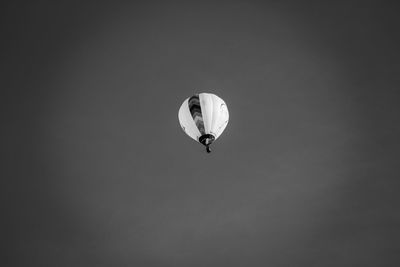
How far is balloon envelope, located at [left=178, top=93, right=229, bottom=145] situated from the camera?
235 inches

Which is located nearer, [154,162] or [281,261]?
[154,162]

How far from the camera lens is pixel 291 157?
25.3ft

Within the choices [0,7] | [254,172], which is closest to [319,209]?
[254,172]

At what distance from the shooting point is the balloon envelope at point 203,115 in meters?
5.98

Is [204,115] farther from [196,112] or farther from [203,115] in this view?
[196,112]

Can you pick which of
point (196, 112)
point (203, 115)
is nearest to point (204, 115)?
point (203, 115)

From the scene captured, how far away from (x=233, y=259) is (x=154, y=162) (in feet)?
7.69

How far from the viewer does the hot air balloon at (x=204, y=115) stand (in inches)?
235

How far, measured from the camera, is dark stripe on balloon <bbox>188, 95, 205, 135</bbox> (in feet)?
19.7

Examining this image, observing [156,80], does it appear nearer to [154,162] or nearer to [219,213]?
[154,162]

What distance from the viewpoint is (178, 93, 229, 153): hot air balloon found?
235 inches

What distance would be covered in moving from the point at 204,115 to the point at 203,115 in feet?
0.04

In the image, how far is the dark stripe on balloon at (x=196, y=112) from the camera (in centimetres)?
600

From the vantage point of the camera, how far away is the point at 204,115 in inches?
235
